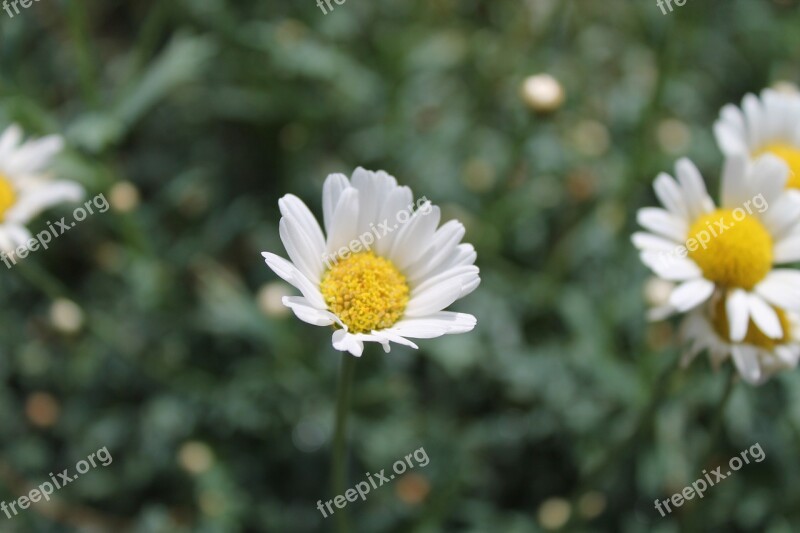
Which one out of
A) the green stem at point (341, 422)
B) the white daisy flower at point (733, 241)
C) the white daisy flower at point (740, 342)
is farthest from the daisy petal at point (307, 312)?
the white daisy flower at point (740, 342)

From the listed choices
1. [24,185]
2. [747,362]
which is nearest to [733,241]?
[747,362]

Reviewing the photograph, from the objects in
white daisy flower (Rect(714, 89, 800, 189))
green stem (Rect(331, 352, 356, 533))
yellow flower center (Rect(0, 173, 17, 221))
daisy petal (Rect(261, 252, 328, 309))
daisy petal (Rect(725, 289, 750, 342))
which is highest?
yellow flower center (Rect(0, 173, 17, 221))

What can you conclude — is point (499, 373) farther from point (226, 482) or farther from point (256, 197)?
point (256, 197)

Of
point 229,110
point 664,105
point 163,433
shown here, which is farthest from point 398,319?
point 664,105

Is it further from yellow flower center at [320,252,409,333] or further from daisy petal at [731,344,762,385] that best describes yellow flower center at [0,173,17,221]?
daisy petal at [731,344,762,385]

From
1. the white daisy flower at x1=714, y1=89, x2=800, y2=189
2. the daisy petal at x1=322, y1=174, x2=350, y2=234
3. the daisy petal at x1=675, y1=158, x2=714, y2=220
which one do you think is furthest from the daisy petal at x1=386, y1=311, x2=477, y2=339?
the white daisy flower at x1=714, y1=89, x2=800, y2=189

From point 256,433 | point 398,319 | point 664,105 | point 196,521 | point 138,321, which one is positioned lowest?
point 398,319
